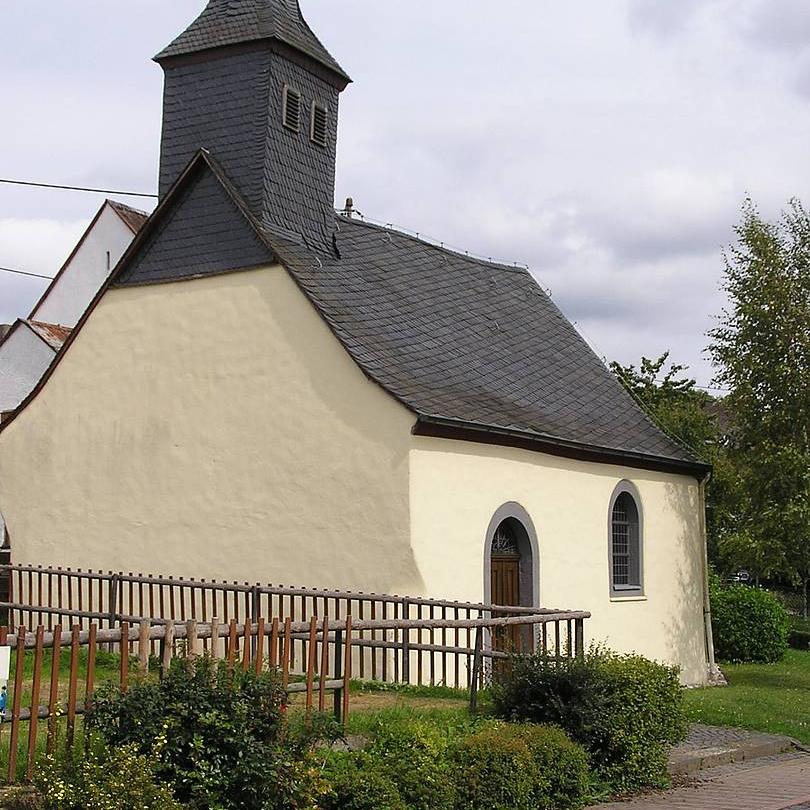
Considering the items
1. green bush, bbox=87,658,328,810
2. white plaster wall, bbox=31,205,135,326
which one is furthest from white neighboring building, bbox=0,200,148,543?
green bush, bbox=87,658,328,810

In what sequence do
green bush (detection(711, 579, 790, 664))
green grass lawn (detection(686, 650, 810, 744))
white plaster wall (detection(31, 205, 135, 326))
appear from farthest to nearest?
white plaster wall (detection(31, 205, 135, 326))
green bush (detection(711, 579, 790, 664))
green grass lawn (detection(686, 650, 810, 744))

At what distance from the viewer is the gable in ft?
58.2

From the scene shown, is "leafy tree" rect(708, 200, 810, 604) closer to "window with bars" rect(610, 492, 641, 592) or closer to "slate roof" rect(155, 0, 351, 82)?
"window with bars" rect(610, 492, 641, 592)

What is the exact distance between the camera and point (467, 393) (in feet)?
57.8

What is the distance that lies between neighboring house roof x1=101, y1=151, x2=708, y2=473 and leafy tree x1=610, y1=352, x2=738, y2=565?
3.15ft

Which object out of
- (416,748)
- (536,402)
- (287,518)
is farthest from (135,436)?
(416,748)

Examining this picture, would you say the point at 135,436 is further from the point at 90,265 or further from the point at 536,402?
the point at 90,265

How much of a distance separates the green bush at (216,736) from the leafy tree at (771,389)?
13393 mm

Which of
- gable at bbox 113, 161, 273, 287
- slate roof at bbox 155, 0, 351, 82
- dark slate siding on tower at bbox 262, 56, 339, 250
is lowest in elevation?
gable at bbox 113, 161, 273, 287

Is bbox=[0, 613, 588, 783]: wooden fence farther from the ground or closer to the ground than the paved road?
farther from the ground

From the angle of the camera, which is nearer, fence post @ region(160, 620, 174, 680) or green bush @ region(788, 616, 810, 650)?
fence post @ region(160, 620, 174, 680)

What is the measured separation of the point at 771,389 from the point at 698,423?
12589 millimetres

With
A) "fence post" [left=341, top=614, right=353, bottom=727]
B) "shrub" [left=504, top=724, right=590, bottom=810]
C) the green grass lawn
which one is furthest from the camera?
the green grass lawn

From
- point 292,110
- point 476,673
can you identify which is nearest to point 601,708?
point 476,673
